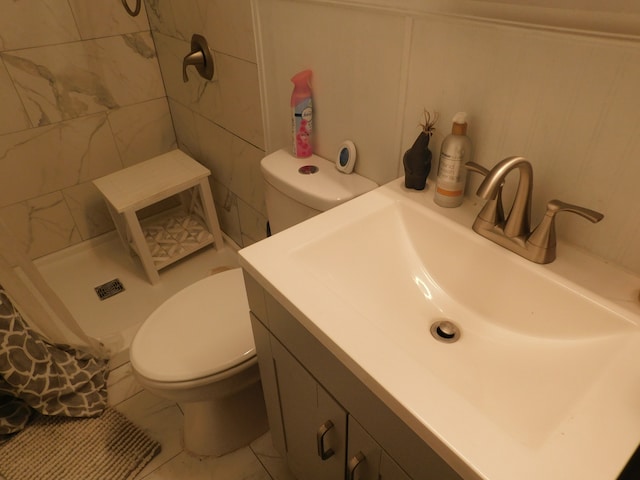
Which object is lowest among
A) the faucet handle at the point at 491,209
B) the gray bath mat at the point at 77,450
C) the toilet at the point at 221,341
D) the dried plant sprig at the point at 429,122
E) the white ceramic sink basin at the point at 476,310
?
the gray bath mat at the point at 77,450

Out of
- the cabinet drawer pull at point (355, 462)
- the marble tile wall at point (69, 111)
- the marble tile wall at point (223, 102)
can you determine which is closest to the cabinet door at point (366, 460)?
the cabinet drawer pull at point (355, 462)

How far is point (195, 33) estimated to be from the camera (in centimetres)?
157

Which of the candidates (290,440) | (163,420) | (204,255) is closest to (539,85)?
(290,440)

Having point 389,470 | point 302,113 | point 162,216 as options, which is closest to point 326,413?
point 389,470

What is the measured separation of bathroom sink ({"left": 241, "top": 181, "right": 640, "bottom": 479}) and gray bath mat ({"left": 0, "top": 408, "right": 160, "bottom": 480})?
3.23ft

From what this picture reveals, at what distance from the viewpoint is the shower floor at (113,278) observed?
1.78 m

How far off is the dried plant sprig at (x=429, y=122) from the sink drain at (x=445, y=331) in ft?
1.27

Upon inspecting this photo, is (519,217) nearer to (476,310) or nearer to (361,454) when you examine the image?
(476,310)

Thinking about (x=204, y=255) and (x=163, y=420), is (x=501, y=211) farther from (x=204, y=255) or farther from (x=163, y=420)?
(x=204, y=255)

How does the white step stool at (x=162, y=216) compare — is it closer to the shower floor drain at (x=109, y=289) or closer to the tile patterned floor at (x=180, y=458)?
the shower floor drain at (x=109, y=289)

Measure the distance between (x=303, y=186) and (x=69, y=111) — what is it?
4.54 ft

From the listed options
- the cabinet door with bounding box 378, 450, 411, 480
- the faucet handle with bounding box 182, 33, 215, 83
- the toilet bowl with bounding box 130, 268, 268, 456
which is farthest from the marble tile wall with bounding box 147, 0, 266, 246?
the cabinet door with bounding box 378, 450, 411, 480

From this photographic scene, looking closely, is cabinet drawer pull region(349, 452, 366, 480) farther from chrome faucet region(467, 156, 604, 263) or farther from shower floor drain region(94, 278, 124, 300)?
shower floor drain region(94, 278, 124, 300)

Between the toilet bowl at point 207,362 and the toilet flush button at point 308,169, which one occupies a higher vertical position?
the toilet flush button at point 308,169
